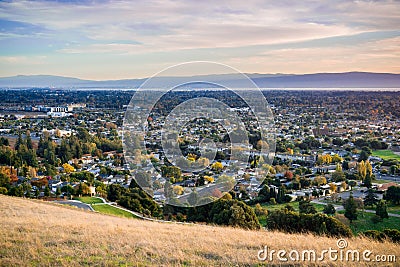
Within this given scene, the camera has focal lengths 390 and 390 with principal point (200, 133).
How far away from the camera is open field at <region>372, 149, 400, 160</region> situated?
89.3 ft

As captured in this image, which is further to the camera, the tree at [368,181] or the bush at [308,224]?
the tree at [368,181]

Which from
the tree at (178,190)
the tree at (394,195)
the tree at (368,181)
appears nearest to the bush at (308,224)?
the tree at (178,190)

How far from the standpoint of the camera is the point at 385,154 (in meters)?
28.5

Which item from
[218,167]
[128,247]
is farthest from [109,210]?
[128,247]

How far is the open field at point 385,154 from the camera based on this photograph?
2722cm

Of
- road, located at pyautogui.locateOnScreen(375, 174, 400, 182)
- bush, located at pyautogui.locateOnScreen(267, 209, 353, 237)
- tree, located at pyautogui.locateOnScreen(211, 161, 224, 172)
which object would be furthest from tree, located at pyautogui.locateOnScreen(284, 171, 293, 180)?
bush, located at pyautogui.locateOnScreen(267, 209, 353, 237)

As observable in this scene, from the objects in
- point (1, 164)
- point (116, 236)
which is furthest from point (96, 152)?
point (116, 236)

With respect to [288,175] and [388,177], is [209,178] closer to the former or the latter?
[288,175]

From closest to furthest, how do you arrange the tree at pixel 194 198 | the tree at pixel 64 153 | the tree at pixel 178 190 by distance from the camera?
the tree at pixel 194 198 < the tree at pixel 178 190 < the tree at pixel 64 153

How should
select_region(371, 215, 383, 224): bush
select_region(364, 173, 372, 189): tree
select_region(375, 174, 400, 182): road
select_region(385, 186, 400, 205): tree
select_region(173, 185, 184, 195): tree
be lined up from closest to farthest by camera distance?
select_region(371, 215, 383, 224): bush → select_region(173, 185, 184, 195): tree → select_region(385, 186, 400, 205): tree → select_region(364, 173, 372, 189): tree → select_region(375, 174, 400, 182): road

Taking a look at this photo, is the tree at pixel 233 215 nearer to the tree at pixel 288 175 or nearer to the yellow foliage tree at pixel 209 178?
the yellow foliage tree at pixel 209 178

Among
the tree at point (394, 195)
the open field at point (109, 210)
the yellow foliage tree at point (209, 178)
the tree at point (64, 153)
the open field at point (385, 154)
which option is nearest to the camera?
the open field at point (109, 210)

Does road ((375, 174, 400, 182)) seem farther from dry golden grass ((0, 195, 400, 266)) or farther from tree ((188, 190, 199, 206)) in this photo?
dry golden grass ((0, 195, 400, 266))

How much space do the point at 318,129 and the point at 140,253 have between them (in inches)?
1520
